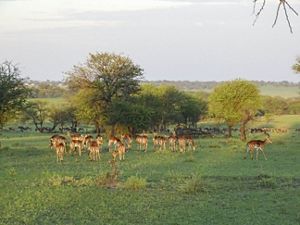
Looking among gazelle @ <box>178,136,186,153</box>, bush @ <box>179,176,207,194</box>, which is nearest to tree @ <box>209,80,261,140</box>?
gazelle @ <box>178,136,186,153</box>

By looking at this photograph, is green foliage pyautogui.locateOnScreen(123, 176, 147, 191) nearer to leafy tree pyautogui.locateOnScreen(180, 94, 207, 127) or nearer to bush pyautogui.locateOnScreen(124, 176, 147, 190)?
bush pyautogui.locateOnScreen(124, 176, 147, 190)

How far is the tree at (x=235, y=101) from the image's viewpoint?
2165 inches

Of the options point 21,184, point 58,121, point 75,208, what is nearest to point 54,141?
point 21,184

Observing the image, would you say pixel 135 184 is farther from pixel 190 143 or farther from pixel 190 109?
pixel 190 109

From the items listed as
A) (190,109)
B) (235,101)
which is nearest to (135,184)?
(235,101)

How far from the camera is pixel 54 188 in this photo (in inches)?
692

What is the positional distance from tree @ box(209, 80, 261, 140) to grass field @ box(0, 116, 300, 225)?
27.7 metres

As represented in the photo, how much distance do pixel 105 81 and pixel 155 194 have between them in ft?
114

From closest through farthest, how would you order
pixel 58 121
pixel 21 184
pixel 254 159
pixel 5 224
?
pixel 5 224
pixel 21 184
pixel 254 159
pixel 58 121

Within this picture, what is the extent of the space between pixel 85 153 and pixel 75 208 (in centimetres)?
1931

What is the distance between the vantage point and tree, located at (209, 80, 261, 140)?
55.0m

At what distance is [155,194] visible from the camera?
16.4m

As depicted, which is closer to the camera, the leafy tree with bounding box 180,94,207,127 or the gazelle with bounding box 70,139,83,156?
the gazelle with bounding box 70,139,83,156

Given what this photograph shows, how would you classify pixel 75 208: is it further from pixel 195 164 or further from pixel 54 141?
pixel 54 141
